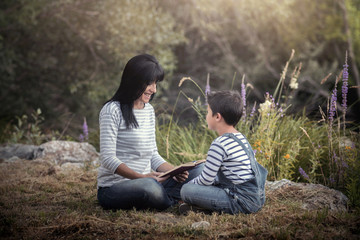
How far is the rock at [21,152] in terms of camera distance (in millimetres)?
6152

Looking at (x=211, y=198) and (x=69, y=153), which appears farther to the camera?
(x=69, y=153)

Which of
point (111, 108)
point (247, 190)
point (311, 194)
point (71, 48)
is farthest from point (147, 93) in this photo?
point (71, 48)

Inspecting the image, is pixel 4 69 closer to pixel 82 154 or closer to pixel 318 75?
pixel 82 154

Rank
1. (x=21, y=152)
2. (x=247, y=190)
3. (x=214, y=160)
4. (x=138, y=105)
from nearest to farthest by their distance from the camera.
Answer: (x=214, y=160) → (x=247, y=190) → (x=138, y=105) → (x=21, y=152)

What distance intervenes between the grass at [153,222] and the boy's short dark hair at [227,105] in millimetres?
795

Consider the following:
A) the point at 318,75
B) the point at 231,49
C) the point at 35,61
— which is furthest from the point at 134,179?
the point at 231,49

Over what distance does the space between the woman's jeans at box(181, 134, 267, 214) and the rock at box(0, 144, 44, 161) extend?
3.43 m

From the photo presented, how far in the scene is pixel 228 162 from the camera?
331 centimetres

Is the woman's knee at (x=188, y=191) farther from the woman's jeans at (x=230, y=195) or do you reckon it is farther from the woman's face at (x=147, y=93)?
the woman's face at (x=147, y=93)

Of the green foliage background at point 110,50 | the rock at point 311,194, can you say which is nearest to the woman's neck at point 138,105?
the rock at point 311,194

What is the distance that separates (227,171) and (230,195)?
21 centimetres

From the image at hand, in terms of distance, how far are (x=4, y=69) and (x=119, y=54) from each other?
8.46ft

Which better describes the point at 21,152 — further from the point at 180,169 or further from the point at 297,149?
the point at 297,149

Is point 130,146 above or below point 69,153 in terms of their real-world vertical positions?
above
